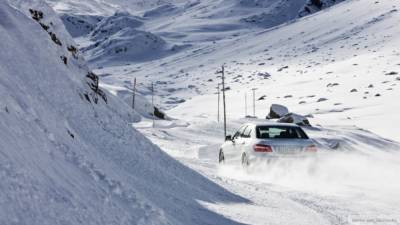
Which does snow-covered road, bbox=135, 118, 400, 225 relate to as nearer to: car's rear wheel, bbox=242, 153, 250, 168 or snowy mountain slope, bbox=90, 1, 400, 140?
car's rear wheel, bbox=242, 153, 250, 168

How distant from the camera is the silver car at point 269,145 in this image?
13.2 meters

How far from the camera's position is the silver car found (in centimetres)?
1319

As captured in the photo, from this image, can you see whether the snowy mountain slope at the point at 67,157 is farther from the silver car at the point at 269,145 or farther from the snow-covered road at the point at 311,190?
the silver car at the point at 269,145

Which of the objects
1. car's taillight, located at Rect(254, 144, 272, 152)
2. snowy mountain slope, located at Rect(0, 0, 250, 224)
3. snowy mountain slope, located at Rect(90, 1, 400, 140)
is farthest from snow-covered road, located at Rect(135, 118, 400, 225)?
snowy mountain slope, located at Rect(90, 1, 400, 140)

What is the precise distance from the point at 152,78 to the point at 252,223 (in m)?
124

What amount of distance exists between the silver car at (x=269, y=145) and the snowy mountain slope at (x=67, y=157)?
3.89 m

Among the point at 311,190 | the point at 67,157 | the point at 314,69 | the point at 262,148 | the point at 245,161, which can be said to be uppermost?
the point at 314,69

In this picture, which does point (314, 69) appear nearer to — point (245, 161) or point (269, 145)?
point (245, 161)

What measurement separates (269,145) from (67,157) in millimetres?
7895

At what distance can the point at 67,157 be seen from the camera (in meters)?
5.76

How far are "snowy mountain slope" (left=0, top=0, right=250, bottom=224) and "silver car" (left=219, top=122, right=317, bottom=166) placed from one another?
12.8ft

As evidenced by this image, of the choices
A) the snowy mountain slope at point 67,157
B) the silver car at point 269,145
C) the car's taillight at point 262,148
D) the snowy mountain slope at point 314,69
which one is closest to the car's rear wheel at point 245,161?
the silver car at point 269,145

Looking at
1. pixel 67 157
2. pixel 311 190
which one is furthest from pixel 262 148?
pixel 67 157

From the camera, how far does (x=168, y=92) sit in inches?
4304
